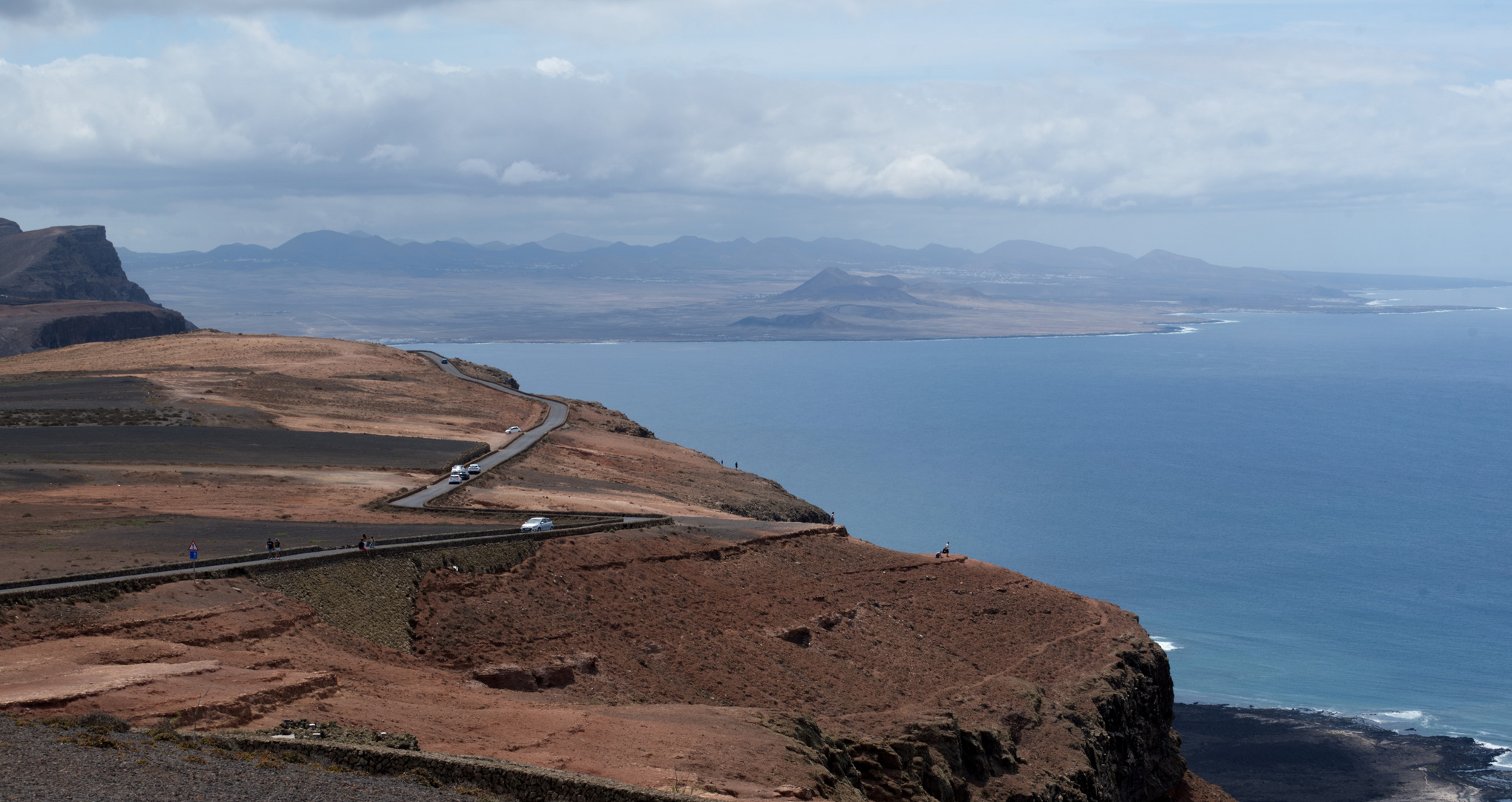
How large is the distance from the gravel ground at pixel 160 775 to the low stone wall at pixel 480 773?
305mm

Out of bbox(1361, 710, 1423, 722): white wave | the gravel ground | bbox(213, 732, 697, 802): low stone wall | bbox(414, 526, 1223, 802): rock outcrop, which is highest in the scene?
the gravel ground

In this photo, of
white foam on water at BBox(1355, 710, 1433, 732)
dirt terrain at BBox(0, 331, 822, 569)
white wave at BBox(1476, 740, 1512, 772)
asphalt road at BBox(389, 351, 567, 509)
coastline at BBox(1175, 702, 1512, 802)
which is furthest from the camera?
white foam on water at BBox(1355, 710, 1433, 732)

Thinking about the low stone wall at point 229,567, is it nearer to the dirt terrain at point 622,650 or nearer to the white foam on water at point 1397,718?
the dirt terrain at point 622,650

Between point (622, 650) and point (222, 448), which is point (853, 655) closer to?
point (622, 650)

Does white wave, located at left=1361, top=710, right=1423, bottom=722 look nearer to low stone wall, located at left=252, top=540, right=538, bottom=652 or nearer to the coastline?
the coastline

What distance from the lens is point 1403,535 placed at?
106500 mm

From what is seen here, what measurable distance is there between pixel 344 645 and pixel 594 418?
57591 mm

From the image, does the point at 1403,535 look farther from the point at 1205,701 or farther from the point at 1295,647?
the point at 1205,701

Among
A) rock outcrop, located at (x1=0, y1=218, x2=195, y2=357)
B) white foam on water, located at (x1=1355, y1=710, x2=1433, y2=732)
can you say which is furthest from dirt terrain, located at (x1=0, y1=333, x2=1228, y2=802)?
rock outcrop, located at (x1=0, y1=218, x2=195, y2=357)

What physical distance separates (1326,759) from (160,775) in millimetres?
53557

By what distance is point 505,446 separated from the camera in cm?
6894

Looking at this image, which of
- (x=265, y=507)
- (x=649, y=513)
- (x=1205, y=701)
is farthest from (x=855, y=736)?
(x=1205, y=701)

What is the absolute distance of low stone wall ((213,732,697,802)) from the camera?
1869 centimetres

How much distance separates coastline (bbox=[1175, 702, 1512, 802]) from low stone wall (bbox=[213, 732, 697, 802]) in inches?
1613
